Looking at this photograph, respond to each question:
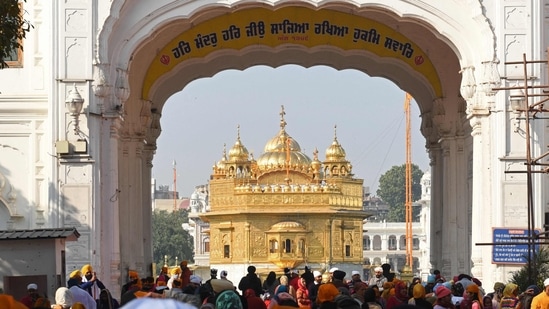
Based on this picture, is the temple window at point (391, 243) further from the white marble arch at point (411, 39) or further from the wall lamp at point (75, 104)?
the wall lamp at point (75, 104)

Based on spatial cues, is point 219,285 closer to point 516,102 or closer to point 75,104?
point 75,104

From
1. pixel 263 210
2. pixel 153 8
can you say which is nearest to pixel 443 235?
pixel 153 8

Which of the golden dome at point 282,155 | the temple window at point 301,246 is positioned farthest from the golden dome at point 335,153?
the temple window at point 301,246

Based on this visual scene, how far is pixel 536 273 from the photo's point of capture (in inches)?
873

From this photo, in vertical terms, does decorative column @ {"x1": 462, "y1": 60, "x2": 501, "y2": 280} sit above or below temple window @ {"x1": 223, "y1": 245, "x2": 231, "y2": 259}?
above

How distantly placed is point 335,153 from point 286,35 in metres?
40.7

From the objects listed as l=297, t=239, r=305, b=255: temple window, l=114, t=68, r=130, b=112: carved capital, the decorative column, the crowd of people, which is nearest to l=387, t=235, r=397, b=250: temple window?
l=297, t=239, r=305, b=255: temple window

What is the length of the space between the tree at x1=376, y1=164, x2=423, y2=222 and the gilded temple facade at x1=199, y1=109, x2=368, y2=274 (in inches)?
3921

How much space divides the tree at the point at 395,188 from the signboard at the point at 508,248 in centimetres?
14240

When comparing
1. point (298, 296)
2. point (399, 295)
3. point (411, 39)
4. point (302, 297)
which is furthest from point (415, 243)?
point (399, 295)

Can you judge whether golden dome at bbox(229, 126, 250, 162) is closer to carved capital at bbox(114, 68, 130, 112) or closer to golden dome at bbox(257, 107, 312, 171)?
golden dome at bbox(257, 107, 312, 171)

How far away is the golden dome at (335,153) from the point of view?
232 ft

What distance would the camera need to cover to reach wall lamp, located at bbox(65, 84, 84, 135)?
24703 mm

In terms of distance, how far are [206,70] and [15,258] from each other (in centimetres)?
1442
